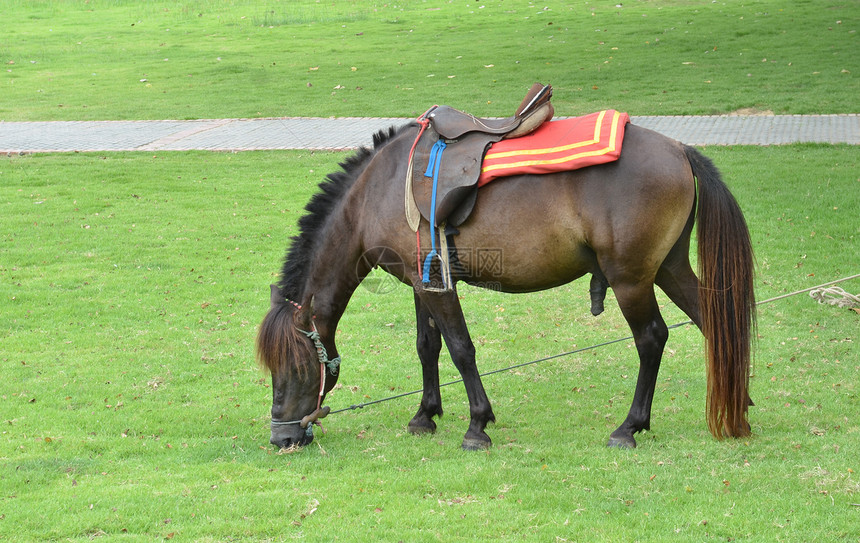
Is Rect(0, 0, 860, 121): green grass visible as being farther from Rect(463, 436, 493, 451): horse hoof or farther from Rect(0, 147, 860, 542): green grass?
Rect(463, 436, 493, 451): horse hoof

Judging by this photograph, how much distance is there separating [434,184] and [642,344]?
1.55 m

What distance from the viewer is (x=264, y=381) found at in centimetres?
616

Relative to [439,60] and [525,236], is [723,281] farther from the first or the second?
[439,60]

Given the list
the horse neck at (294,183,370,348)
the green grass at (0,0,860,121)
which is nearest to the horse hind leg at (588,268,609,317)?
the horse neck at (294,183,370,348)

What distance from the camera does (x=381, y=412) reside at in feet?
18.6

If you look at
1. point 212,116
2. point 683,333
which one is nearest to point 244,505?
point 683,333

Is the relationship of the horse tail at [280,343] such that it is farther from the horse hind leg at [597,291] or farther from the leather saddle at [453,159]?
the horse hind leg at [597,291]

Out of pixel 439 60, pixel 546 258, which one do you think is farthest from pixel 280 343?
pixel 439 60

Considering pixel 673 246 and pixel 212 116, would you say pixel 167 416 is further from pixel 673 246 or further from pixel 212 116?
pixel 212 116

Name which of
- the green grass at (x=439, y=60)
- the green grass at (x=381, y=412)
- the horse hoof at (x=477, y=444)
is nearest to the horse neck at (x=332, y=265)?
the green grass at (x=381, y=412)

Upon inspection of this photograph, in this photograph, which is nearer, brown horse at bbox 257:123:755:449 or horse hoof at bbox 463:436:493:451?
brown horse at bbox 257:123:755:449

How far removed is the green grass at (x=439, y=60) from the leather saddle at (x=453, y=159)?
10.1m

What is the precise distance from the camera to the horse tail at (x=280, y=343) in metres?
4.81

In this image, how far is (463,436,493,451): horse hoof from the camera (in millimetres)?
4918
